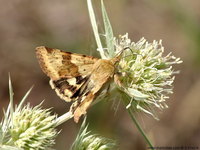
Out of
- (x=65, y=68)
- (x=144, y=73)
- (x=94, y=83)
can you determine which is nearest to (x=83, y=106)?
(x=94, y=83)

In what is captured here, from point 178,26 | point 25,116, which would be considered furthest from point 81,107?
point 178,26

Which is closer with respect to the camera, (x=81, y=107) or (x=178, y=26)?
Result: (x=81, y=107)

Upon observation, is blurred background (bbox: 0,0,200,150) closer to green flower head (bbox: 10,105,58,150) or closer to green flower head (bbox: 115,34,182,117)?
green flower head (bbox: 115,34,182,117)

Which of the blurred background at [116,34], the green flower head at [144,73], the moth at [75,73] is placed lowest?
the blurred background at [116,34]

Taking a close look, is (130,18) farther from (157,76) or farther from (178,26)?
(157,76)

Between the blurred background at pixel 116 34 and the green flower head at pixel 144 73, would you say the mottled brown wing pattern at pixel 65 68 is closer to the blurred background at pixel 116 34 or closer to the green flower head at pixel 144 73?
the green flower head at pixel 144 73

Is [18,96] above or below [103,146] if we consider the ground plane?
below

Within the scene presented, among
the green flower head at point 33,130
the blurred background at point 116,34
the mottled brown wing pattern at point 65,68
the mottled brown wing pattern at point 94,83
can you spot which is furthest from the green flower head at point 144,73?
the blurred background at point 116,34
